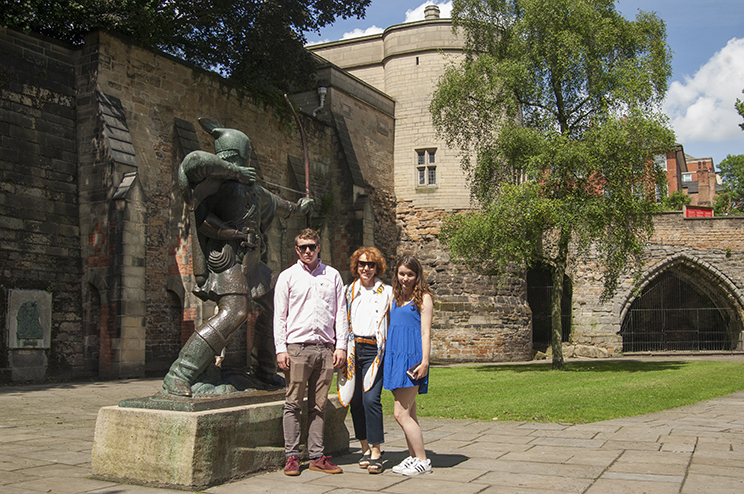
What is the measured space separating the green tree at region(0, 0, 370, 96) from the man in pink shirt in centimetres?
1103

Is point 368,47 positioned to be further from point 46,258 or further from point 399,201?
point 46,258

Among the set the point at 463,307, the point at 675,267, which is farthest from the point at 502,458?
the point at 675,267

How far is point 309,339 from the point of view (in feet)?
15.2

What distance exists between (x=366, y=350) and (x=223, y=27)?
1464 centimetres

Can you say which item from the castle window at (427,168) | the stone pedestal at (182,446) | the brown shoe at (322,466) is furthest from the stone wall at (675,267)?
the stone pedestal at (182,446)

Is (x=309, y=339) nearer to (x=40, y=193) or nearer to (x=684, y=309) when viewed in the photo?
(x=40, y=193)

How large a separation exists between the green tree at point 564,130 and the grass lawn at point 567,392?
7.85 feet

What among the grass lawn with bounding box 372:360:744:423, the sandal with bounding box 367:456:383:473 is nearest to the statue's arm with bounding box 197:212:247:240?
the sandal with bounding box 367:456:383:473

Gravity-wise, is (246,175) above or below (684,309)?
above

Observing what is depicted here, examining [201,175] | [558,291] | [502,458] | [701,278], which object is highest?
[201,175]

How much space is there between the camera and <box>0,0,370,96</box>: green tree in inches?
534

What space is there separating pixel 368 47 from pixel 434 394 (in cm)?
1673

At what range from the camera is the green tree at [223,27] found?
13.6 metres

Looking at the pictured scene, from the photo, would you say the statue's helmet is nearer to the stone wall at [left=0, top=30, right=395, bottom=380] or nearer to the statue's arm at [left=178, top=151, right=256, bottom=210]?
the statue's arm at [left=178, top=151, right=256, bottom=210]
